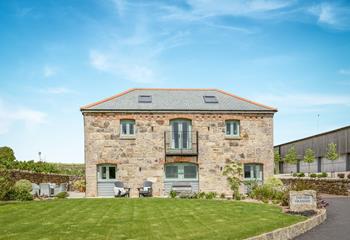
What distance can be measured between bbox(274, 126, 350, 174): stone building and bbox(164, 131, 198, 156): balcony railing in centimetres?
1985

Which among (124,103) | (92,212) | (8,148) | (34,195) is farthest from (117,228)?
(8,148)

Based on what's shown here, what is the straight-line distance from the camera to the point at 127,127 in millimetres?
28453

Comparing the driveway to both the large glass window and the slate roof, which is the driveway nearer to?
the large glass window

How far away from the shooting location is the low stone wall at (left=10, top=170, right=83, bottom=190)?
92.2ft

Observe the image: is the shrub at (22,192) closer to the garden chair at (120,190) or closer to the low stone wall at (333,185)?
the garden chair at (120,190)

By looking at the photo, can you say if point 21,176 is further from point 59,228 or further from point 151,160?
point 59,228

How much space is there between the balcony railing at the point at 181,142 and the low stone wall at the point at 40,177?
10.1 m

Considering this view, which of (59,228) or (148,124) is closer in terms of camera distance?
(59,228)

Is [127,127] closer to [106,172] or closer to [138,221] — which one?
[106,172]

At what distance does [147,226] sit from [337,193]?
22378 millimetres

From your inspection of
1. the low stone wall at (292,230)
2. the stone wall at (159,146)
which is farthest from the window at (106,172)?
the low stone wall at (292,230)

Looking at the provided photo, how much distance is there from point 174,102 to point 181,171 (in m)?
4.87

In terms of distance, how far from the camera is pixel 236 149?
94.2ft

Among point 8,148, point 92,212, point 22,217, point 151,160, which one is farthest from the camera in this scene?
point 8,148
